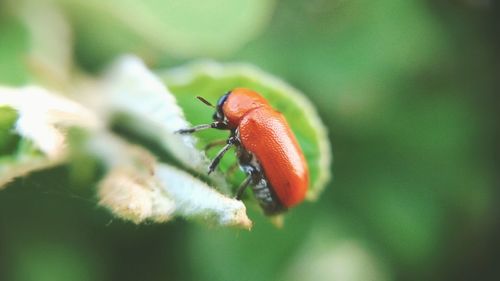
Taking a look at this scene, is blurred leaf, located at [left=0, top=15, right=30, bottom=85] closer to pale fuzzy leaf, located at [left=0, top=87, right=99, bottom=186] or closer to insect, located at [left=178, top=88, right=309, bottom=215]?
pale fuzzy leaf, located at [left=0, top=87, right=99, bottom=186]

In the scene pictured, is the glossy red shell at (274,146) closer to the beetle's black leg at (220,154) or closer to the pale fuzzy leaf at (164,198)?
the beetle's black leg at (220,154)

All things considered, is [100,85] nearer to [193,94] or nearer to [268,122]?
[193,94]

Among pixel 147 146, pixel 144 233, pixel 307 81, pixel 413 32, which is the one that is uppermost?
pixel 413 32

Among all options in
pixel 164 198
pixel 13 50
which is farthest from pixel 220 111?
pixel 13 50

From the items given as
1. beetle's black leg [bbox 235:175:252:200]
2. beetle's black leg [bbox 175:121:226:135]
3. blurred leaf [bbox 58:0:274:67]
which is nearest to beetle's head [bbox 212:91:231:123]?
beetle's black leg [bbox 175:121:226:135]

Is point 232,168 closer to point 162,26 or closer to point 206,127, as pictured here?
point 206,127

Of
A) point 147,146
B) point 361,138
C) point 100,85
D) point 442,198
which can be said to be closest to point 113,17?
point 100,85
